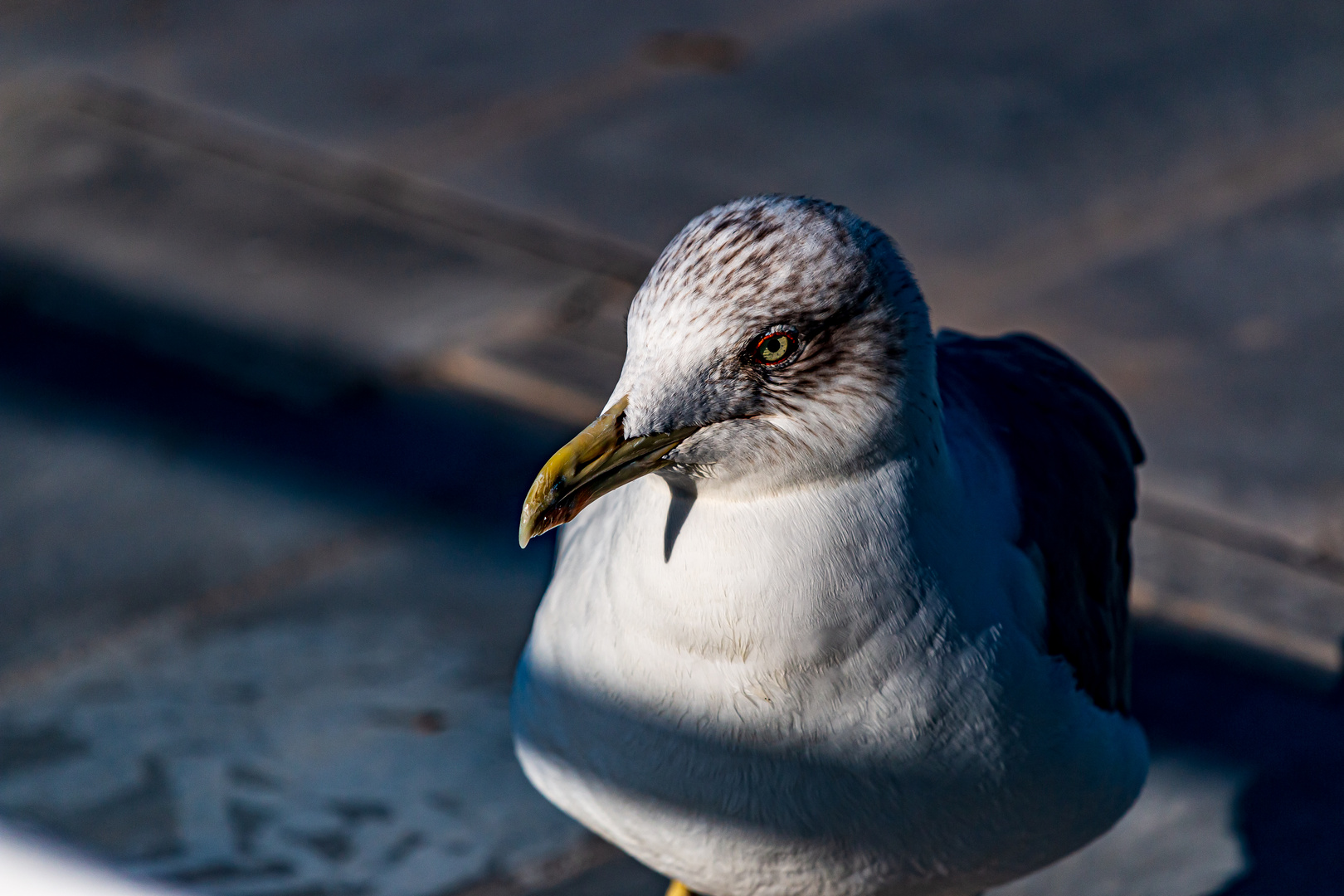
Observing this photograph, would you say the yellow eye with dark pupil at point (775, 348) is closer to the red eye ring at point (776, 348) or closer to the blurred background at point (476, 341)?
the red eye ring at point (776, 348)

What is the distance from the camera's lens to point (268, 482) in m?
4.76

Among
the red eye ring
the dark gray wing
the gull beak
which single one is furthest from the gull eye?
the dark gray wing

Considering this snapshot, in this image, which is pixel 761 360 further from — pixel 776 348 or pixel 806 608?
pixel 806 608

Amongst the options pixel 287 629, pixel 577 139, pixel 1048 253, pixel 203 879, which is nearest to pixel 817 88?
pixel 577 139

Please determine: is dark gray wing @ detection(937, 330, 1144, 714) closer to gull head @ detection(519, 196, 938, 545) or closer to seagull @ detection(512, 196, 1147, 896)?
seagull @ detection(512, 196, 1147, 896)

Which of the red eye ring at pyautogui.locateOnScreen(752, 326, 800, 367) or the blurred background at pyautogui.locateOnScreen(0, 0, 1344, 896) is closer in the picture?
the red eye ring at pyautogui.locateOnScreen(752, 326, 800, 367)

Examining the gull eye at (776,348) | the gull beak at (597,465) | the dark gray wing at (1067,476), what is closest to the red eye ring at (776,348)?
the gull eye at (776,348)

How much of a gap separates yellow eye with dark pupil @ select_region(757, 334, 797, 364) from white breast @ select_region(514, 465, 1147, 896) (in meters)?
0.22

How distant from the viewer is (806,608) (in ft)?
7.99

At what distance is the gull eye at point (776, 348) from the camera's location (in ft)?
7.66

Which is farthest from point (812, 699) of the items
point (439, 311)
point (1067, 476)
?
point (439, 311)

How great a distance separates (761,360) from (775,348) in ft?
0.09

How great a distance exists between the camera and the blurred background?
12.3ft

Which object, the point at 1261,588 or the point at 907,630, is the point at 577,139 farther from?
the point at 907,630
